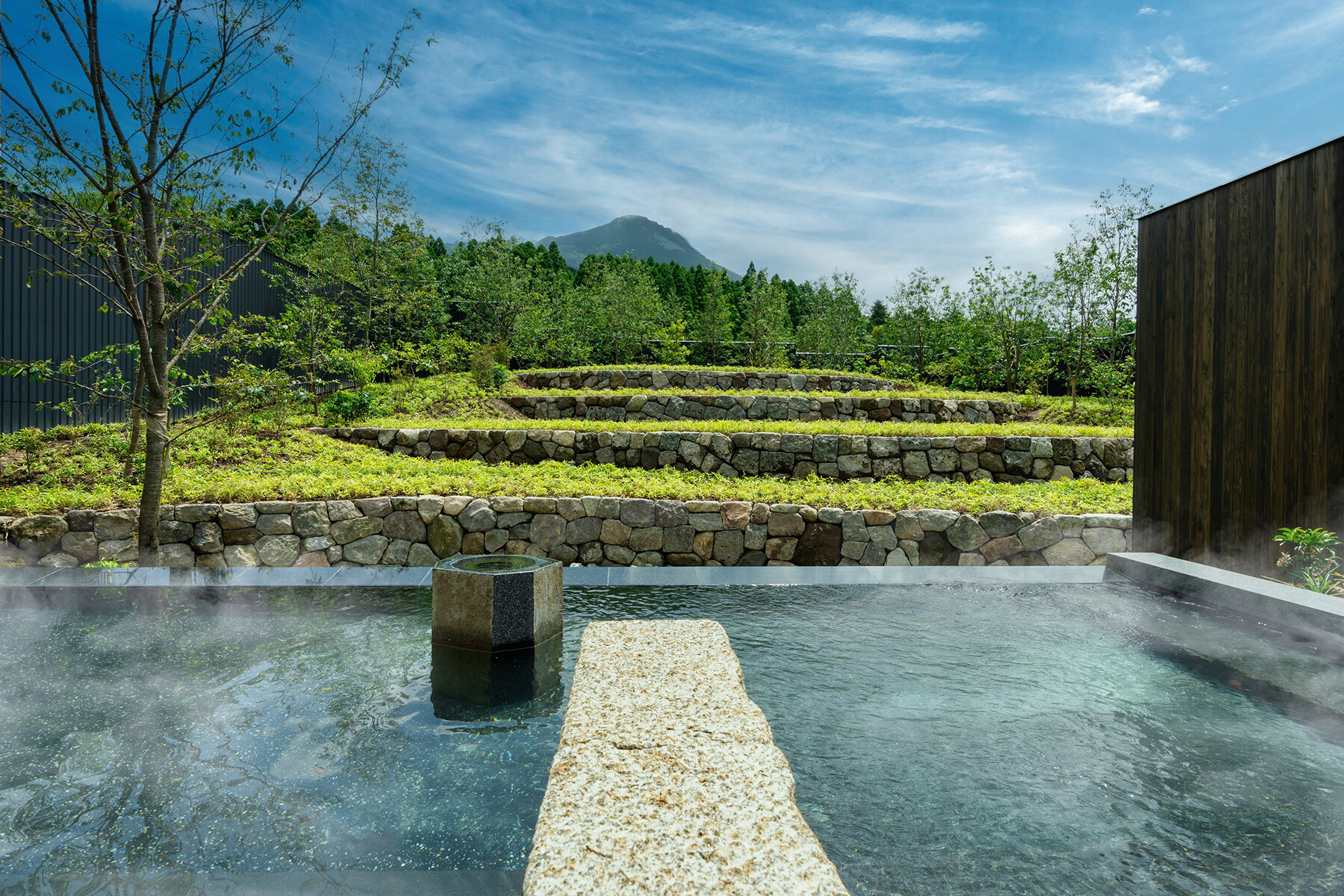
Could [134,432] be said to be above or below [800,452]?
above

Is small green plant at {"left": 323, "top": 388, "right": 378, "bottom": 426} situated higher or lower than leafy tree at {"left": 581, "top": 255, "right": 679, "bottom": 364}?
lower

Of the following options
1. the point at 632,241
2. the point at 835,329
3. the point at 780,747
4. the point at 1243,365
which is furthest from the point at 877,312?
the point at 632,241

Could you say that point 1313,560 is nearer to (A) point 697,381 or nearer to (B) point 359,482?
(B) point 359,482

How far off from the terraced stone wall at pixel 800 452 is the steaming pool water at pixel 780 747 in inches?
161

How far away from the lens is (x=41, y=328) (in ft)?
24.6

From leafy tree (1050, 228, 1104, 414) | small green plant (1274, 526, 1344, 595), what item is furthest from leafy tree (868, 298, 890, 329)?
small green plant (1274, 526, 1344, 595)

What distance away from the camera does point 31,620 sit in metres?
3.82

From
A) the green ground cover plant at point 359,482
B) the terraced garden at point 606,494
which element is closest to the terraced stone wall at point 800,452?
the terraced garden at point 606,494

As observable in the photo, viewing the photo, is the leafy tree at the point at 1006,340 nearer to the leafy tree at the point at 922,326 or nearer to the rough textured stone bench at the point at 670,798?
the leafy tree at the point at 922,326

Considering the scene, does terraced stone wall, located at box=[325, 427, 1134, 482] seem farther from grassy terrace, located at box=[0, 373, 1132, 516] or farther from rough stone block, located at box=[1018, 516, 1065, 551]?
rough stone block, located at box=[1018, 516, 1065, 551]

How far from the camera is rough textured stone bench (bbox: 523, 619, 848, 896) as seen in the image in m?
1.35

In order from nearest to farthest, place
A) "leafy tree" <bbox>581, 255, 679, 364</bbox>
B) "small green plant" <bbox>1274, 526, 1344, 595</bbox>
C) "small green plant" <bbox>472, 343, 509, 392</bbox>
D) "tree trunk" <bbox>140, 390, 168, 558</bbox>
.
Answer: "small green plant" <bbox>1274, 526, 1344, 595</bbox> → "tree trunk" <bbox>140, 390, 168, 558</bbox> → "small green plant" <bbox>472, 343, 509, 392</bbox> → "leafy tree" <bbox>581, 255, 679, 364</bbox>

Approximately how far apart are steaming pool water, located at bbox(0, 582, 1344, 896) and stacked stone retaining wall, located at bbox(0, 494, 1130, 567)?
7.11 feet

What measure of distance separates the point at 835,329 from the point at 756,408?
6737 mm
